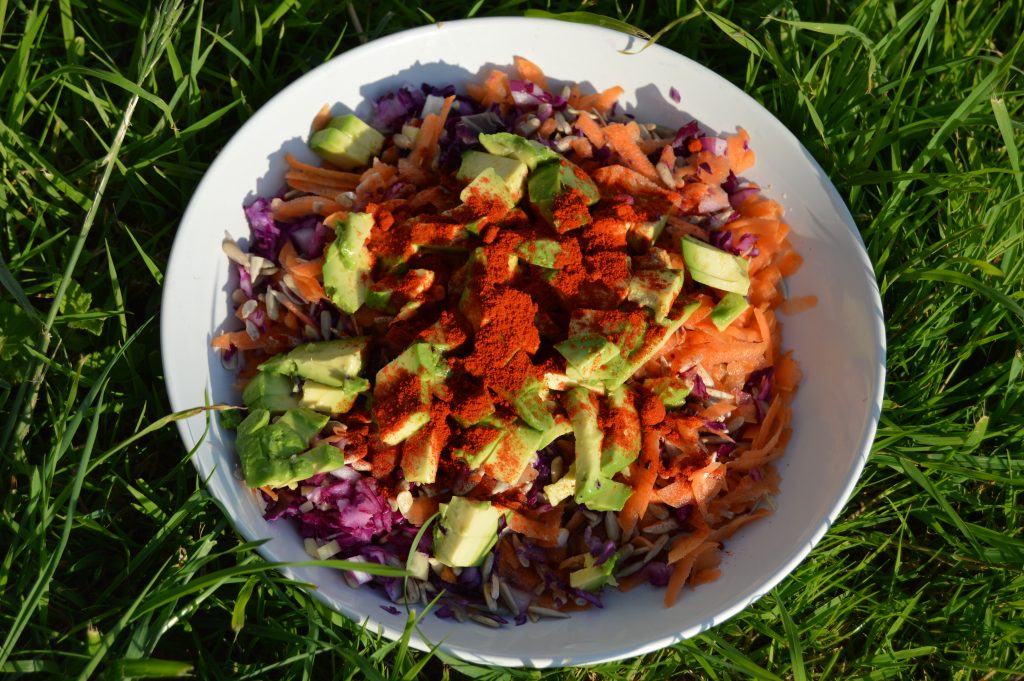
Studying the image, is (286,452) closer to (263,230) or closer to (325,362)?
(325,362)

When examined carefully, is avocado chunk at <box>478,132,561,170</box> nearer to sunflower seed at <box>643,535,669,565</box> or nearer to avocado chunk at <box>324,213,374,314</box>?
avocado chunk at <box>324,213,374,314</box>

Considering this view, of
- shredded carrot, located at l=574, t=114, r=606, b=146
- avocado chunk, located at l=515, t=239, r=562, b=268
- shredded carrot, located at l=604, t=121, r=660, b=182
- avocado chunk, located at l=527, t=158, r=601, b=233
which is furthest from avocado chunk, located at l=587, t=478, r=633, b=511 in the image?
shredded carrot, located at l=574, t=114, r=606, b=146

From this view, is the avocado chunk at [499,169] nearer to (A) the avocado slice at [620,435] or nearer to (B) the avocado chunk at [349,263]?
(B) the avocado chunk at [349,263]

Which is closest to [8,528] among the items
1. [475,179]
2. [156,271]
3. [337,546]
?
[156,271]

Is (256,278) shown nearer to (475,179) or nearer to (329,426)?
(329,426)

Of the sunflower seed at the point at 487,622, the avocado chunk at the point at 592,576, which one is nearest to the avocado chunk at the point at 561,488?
the avocado chunk at the point at 592,576

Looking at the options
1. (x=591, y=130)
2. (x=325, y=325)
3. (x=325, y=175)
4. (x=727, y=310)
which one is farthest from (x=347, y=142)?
(x=727, y=310)
